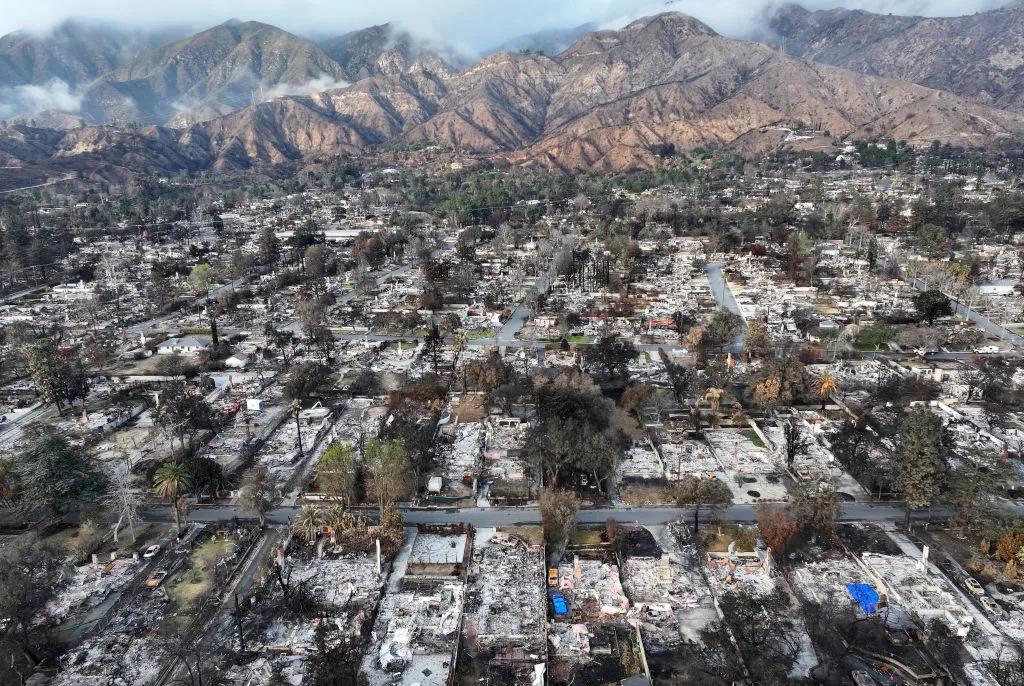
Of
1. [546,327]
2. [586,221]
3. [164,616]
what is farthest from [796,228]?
[164,616]

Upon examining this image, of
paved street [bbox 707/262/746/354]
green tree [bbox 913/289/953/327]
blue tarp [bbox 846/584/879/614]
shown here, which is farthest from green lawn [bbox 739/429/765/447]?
green tree [bbox 913/289/953/327]

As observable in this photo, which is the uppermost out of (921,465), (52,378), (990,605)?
(52,378)

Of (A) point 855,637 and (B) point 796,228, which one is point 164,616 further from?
(B) point 796,228

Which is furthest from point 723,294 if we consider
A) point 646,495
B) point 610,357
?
point 646,495

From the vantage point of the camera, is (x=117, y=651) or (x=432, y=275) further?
(x=432, y=275)

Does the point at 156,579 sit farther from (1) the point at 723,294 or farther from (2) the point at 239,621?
(1) the point at 723,294
